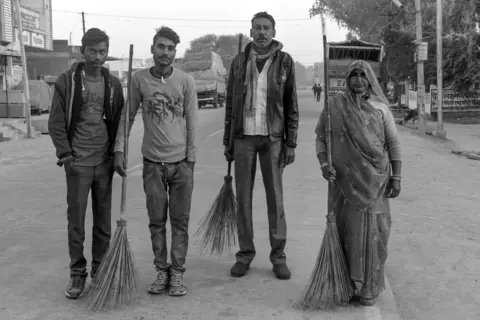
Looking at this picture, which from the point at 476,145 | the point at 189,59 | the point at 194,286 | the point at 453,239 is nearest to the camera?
the point at 194,286

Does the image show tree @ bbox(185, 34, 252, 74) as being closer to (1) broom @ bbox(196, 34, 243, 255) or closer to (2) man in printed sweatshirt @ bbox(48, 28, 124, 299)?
(1) broom @ bbox(196, 34, 243, 255)

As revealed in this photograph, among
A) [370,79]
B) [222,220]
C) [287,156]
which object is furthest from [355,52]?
Answer: [370,79]

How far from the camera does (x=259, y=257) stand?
5047mm

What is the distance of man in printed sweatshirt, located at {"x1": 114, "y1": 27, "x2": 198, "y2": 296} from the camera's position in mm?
3988

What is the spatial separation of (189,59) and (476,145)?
22.8 metres

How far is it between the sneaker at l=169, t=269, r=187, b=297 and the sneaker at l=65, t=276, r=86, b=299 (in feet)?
2.05

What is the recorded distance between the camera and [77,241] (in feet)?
13.1

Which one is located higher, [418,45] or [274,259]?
[418,45]

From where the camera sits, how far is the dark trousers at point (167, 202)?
159 inches

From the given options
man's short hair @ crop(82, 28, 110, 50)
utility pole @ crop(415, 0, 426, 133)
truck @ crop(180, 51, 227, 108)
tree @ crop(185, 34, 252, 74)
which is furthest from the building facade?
tree @ crop(185, 34, 252, 74)

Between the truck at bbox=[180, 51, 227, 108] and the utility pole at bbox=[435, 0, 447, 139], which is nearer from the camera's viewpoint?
the utility pole at bbox=[435, 0, 447, 139]

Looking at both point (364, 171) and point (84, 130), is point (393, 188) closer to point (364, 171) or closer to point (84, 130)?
point (364, 171)

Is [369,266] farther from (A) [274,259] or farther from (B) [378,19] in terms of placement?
(B) [378,19]

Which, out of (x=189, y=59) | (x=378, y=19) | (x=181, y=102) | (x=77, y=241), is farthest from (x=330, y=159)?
(x=378, y=19)
